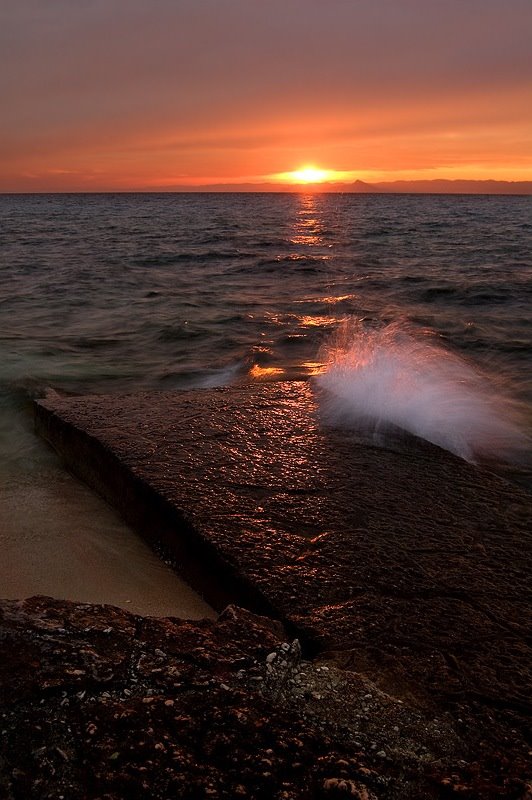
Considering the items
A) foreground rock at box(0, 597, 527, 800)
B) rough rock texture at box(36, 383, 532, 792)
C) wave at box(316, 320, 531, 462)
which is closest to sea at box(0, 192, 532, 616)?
wave at box(316, 320, 531, 462)

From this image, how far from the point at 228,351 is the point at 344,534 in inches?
205

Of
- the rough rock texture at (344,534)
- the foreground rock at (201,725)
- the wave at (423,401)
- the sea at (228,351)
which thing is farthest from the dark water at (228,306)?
the foreground rock at (201,725)

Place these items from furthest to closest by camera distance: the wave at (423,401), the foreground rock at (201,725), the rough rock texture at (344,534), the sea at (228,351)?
the wave at (423,401), the sea at (228,351), the rough rock texture at (344,534), the foreground rock at (201,725)

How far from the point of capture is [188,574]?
106 inches

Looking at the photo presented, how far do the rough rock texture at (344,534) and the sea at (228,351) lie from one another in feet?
0.97

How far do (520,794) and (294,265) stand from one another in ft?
51.6

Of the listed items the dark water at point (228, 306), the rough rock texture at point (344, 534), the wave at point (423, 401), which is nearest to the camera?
the rough rock texture at point (344, 534)

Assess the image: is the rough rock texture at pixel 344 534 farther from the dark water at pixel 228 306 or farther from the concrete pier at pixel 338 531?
the dark water at pixel 228 306

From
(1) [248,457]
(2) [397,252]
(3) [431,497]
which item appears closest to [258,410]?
(1) [248,457]

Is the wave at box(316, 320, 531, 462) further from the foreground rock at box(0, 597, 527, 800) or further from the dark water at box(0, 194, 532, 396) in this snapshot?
the foreground rock at box(0, 597, 527, 800)

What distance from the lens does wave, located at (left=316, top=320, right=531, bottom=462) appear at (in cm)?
408

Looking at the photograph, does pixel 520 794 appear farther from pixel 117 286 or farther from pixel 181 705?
pixel 117 286

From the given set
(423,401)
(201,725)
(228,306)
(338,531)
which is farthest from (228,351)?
(201,725)

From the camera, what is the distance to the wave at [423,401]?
4078 millimetres
